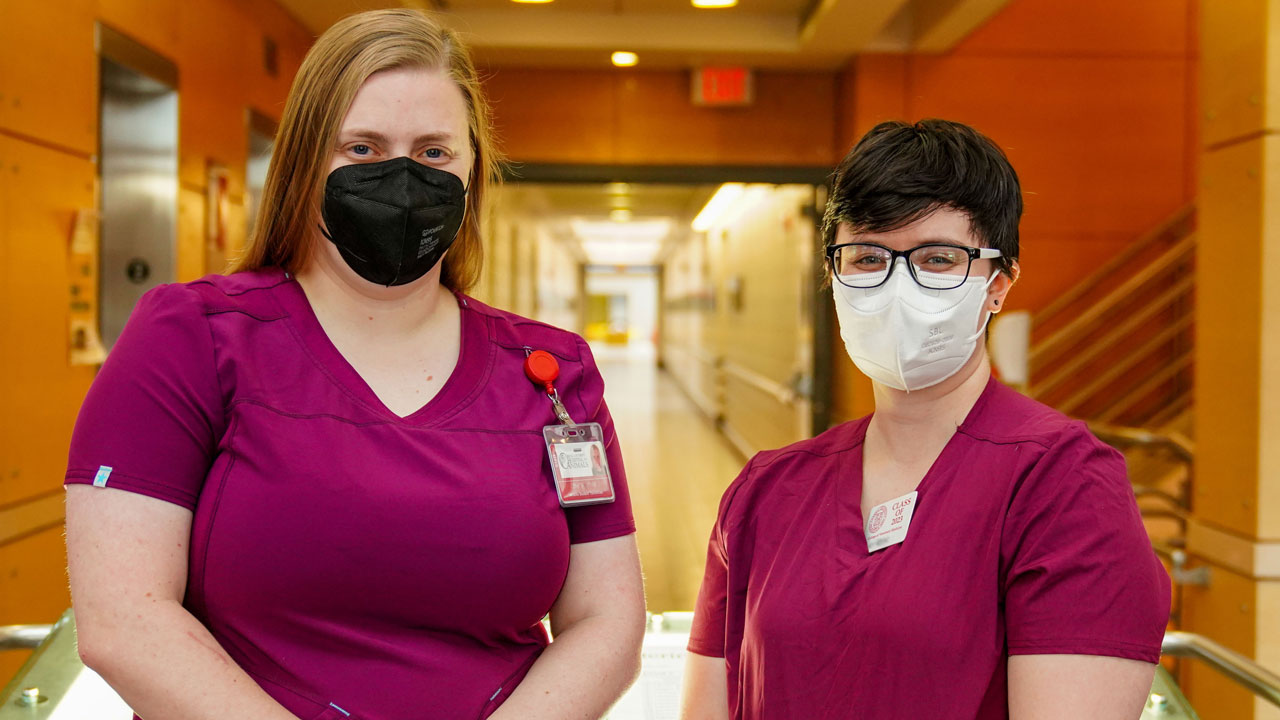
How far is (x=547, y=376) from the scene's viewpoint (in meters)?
1.27

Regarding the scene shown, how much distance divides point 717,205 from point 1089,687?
34.2ft

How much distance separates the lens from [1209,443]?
3023 mm

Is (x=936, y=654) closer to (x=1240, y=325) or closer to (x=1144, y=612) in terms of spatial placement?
(x=1144, y=612)

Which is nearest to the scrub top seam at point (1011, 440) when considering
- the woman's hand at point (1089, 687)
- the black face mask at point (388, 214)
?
the woman's hand at point (1089, 687)

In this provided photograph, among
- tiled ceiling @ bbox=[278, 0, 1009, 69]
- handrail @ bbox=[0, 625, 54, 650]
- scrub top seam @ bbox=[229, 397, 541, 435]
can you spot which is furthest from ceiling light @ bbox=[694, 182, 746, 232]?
scrub top seam @ bbox=[229, 397, 541, 435]

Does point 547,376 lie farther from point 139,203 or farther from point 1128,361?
point 1128,361

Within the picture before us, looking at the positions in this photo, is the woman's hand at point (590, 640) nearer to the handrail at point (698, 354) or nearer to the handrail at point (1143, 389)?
the handrail at point (1143, 389)

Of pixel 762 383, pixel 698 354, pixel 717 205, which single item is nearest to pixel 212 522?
pixel 762 383

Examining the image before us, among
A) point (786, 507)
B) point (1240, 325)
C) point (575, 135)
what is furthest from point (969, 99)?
point (786, 507)

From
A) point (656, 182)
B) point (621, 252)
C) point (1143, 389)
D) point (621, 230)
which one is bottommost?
point (1143, 389)

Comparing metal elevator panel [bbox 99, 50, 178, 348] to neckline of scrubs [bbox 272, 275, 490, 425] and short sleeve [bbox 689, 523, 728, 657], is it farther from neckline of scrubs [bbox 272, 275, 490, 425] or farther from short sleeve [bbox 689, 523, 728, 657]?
short sleeve [bbox 689, 523, 728, 657]

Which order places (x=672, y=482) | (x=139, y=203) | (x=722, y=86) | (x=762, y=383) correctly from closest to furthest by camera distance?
(x=139, y=203)
(x=722, y=86)
(x=672, y=482)
(x=762, y=383)

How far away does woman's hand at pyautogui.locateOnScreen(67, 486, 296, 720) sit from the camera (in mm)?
1030

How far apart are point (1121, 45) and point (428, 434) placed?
5460 millimetres
